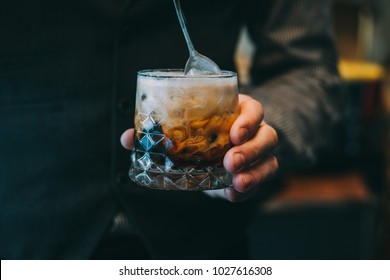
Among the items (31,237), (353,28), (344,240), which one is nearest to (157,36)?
(31,237)

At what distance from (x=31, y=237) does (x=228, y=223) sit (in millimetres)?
468

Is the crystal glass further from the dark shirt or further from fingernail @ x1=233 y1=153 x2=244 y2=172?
the dark shirt

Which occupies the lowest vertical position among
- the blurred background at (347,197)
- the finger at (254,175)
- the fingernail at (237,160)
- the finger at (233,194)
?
the blurred background at (347,197)

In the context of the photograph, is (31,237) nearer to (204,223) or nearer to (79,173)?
(79,173)

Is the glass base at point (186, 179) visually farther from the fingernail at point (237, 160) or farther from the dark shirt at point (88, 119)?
the dark shirt at point (88, 119)

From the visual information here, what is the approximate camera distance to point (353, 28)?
12.1 ft

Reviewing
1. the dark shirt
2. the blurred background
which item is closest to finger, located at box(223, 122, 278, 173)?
the dark shirt

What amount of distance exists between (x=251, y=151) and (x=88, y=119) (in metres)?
0.37

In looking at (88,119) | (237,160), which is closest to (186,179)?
(237,160)

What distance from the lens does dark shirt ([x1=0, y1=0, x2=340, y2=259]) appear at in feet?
3.67

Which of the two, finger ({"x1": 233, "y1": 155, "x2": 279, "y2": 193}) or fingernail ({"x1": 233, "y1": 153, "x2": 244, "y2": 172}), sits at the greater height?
fingernail ({"x1": 233, "y1": 153, "x2": 244, "y2": 172})

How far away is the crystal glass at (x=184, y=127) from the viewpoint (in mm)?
891

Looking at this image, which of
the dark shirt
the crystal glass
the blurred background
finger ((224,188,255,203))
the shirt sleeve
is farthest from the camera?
the blurred background

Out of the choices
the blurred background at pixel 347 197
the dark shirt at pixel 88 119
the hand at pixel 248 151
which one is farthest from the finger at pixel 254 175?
the blurred background at pixel 347 197
